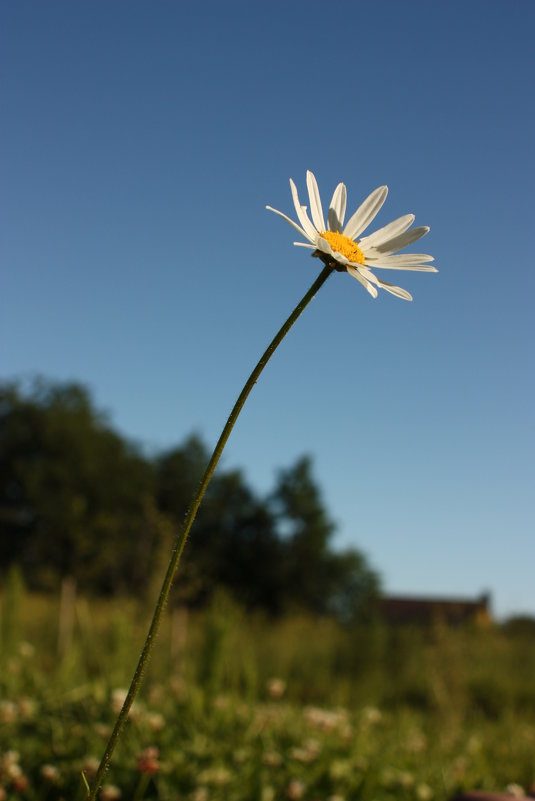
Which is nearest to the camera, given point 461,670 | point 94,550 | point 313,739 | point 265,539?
point 313,739

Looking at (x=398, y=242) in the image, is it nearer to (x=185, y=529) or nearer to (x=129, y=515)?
(x=185, y=529)

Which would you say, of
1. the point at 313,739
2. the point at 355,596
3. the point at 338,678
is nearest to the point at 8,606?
the point at 338,678

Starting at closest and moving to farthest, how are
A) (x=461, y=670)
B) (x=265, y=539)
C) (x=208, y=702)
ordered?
(x=208, y=702) → (x=461, y=670) → (x=265, y=539)

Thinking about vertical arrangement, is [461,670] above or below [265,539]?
below

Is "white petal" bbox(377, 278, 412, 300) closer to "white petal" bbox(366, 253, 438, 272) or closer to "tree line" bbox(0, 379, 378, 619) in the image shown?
"white petal" bbox(366, 253, 438, 272)

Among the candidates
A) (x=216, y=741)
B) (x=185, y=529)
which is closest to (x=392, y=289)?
(x=185, y=529)

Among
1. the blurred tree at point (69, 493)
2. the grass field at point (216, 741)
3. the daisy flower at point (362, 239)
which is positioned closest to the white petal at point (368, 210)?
the daisy flower at point (362, 239)

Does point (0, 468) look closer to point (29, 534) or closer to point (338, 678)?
point (29, 534)

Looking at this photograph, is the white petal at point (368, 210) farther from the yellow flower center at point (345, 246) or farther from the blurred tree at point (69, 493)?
the blurred tree at point (69, 493)
